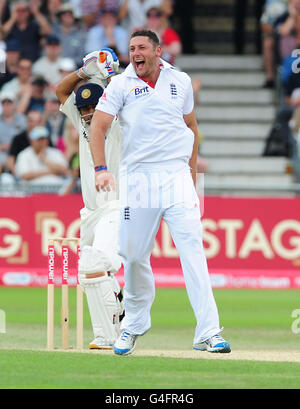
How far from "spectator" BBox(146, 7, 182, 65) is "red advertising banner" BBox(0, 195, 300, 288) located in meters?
4.38

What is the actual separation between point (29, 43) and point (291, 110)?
506cm

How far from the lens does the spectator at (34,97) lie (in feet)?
69.5

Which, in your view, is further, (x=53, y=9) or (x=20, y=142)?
(x=53, y=9)

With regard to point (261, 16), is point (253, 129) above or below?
below

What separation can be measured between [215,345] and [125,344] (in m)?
0.75

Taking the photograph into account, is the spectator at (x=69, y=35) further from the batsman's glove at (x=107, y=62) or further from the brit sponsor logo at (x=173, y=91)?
the brit sponsor logo at (x=173, y=91)

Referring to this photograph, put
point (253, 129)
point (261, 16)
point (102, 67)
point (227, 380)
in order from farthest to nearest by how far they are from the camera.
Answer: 1. point (261, 16)
2. point (253, 129)
3. point (102, 67)
4. point (227, 380)

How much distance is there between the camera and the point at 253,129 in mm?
22938

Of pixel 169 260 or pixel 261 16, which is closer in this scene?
pixel 169 260

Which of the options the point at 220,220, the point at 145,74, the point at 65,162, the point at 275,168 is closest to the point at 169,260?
the point at 220,220

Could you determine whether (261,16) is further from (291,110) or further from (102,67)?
(102,67)

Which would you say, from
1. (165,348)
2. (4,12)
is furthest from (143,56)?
(4,12)

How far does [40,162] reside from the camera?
770 inches

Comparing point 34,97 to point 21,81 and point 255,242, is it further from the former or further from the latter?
point 255,242
